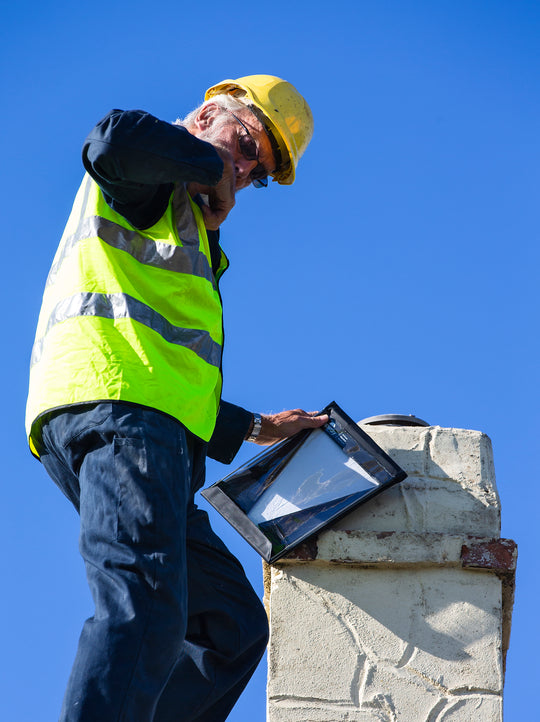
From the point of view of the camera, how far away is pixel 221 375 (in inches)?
→ 129

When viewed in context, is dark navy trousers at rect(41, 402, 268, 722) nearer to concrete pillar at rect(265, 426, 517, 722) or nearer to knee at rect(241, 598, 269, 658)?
knee at rect(241, 598, 269, 658)

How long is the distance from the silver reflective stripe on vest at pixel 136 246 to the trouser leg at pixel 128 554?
18.4 inches

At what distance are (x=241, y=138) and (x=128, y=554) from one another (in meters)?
1.54

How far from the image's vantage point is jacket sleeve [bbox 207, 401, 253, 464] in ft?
12.3

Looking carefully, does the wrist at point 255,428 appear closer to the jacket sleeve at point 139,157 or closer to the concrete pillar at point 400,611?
the concrete pillar at point 400,611

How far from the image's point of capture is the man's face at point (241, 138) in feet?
10.9

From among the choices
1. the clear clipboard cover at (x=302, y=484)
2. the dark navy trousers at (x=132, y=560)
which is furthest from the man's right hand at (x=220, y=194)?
the clear clipboard cover at (x=302, y=484)

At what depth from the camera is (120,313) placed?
2783 millimetres

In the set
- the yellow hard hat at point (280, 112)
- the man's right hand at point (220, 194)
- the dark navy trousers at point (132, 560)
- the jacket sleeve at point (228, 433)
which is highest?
the yellow hard hat at point (280, 112)

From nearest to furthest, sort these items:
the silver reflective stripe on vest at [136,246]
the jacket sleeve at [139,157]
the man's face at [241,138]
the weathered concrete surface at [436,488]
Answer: the jacket sleeve at [139,157] < the silver reflective stripe on vest at [136,246] < the man's face at [241,138] < the weathered concrete surface at [436,488]

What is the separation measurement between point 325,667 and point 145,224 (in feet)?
5.16

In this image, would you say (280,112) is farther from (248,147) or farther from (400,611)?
(400,611)

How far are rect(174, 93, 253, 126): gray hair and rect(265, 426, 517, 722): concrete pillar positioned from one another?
1.41 metres

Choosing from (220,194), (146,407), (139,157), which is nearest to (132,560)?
(146,407)
